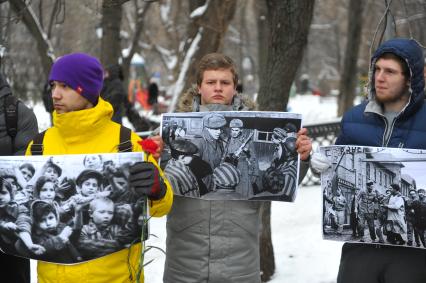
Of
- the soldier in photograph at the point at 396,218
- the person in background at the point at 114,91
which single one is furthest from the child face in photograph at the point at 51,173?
the person in background at the point at 114,91

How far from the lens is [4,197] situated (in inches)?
99.5

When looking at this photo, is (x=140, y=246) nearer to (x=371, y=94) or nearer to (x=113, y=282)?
(x=113, y=282)

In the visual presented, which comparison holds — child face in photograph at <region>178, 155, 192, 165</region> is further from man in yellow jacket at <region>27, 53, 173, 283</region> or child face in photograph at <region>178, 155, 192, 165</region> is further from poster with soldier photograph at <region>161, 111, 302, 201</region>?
man in yellow jacket at <region>27, 53, 173, 283</region>

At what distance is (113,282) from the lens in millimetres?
2570

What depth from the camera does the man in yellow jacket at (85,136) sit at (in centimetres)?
251

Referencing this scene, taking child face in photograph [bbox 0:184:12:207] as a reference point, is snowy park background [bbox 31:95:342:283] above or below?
below

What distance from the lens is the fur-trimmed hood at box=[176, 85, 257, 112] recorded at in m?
2.98

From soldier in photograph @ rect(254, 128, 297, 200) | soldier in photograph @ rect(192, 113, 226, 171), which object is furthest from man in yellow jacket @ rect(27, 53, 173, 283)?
soldier in photograph @ rect(254, 128, 297, 200)

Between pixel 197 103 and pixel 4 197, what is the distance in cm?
106

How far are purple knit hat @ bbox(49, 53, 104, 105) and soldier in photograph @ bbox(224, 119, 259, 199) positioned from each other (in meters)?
0.71

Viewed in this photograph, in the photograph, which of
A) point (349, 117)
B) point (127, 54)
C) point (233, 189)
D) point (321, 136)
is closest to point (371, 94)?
point (349, 117)

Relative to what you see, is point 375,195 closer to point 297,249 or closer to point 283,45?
point 283,45

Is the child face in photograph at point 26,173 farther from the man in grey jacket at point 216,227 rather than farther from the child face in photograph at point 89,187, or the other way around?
the man in grey jacket at point 216,227

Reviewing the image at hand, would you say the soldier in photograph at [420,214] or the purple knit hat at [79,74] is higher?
the purple knit hat at [79,74]
